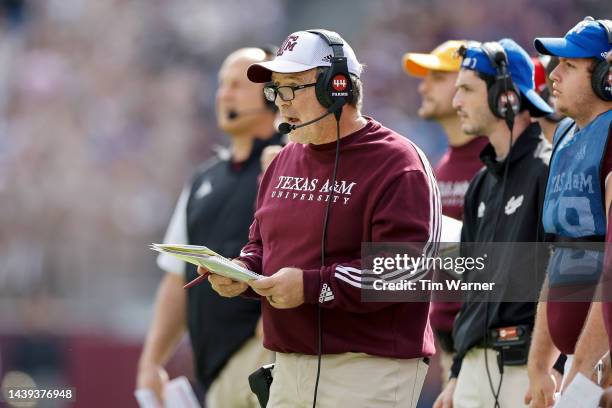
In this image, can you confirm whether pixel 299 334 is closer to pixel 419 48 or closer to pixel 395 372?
pixel 395 372

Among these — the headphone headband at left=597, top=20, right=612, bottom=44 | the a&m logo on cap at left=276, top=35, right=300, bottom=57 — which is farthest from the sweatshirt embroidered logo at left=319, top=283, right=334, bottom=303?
the headphone headband at left=597, top=20, right=612, bottom=44

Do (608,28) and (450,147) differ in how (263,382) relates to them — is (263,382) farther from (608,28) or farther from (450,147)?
(450,147)

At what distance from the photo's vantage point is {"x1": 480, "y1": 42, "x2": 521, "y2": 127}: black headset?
508 cm

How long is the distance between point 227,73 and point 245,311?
136 centimetres

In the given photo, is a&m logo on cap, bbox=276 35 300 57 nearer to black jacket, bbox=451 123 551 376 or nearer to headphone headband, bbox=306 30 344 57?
headphone headband, bbox=306 30 344 57

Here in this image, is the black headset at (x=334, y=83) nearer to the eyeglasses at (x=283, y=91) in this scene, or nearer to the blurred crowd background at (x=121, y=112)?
the eyeglasses at (x=283, y=91)

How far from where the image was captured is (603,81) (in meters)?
4.15

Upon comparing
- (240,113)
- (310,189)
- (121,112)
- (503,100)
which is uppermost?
(503,100)

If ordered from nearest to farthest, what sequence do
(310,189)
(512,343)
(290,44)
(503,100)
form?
(310,189), (290,44), (512,343), (503,100)

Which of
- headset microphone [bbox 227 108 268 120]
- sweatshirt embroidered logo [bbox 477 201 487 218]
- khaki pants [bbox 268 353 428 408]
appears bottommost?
khaki pants [bbox 268 353 428 408]

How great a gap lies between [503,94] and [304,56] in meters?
1.20

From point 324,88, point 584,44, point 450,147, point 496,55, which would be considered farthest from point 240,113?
point 584,44

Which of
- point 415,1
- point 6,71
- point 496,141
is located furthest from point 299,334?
point 6,71

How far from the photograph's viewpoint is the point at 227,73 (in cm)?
668
